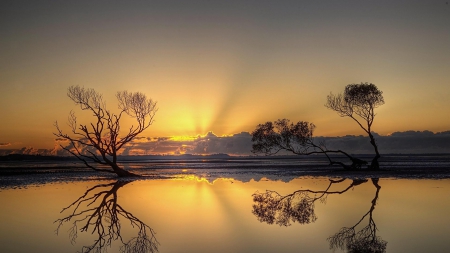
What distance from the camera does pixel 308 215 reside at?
19.1 m

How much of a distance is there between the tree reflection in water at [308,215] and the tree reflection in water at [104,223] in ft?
19.5

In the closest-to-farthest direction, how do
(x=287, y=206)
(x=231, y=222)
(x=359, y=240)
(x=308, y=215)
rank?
(x=359, y=240), (x=231, y=222), (x=308, y=215), (x=287, y=206)

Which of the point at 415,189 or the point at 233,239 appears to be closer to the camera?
the point at 233,239

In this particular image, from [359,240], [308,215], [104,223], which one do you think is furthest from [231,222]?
[104,223]

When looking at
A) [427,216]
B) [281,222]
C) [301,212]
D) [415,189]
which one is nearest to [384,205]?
[427,216]

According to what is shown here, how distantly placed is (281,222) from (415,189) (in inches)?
715

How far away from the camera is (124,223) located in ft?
58.9

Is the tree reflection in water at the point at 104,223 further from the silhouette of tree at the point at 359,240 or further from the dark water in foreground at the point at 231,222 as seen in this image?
the silhouette of tree at the point at 359,240

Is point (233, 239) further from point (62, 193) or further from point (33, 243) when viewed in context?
point (62, 193)

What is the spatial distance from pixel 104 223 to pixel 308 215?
10.2 metres

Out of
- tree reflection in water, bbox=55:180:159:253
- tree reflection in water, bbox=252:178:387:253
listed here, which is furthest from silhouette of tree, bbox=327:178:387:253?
tree reflection in water, bbox=55:180:159:253

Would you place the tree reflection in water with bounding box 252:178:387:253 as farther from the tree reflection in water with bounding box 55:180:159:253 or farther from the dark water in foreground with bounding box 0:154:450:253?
the tree reflection in water with bounding box 55:180:159:253

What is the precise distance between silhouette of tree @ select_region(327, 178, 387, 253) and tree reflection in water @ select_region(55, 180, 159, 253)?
6.46m

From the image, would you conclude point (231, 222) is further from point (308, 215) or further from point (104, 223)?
point (104, 223)
